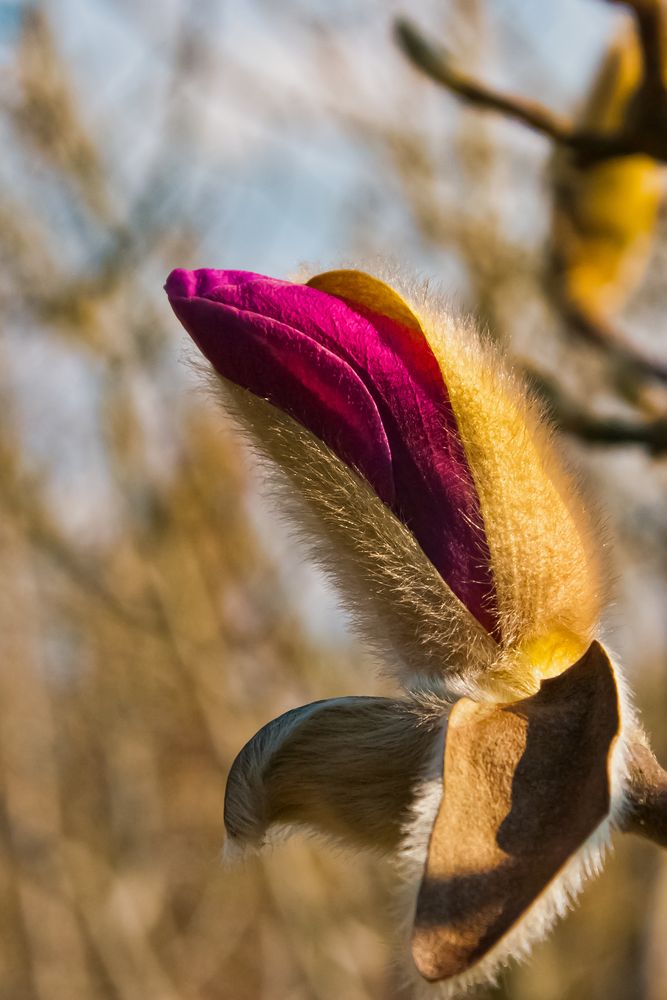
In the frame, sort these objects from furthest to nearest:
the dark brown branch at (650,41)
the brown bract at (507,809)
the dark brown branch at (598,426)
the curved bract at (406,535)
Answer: the dark brown branch at (598,426)
the dark brown branch at (650,41)
the curved bract at (406,535)
the brown bract at (507,809)

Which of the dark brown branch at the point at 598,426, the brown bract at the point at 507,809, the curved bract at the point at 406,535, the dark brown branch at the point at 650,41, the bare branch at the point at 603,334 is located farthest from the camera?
the bare branch at the point at 603,334

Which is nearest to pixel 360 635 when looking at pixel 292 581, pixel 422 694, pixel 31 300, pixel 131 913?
pixel 422 694

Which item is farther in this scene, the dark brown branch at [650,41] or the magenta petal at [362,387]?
the dark brown branch at [650,41]

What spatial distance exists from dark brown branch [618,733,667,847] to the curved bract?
1.1 inches

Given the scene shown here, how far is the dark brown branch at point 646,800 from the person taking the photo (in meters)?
0.49

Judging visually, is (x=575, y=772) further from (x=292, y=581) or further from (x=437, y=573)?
(x=292, y=581)

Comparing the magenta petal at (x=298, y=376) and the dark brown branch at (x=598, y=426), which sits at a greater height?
the magenta petal at (x=298, y=376)

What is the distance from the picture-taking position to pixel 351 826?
565 mm

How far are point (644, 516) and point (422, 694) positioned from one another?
199 cm

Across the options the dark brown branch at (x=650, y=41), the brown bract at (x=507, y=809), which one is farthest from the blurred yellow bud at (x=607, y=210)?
the brown bract at (x=507, y=809)

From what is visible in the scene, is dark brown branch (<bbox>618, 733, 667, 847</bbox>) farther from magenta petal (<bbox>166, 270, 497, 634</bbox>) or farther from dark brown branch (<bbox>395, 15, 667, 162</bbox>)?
dark brown branch (<bbox>395, 15, 667, 162</bbox>)

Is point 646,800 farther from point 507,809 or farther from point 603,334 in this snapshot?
point 603,334

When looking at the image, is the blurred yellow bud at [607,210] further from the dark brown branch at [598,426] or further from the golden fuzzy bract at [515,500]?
the golden fuzzy bract at [515,500]

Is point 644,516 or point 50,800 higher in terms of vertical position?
point 644,516
